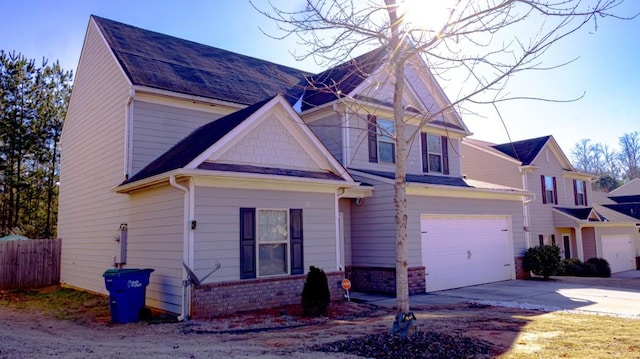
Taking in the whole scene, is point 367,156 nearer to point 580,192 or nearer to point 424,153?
point 424,153

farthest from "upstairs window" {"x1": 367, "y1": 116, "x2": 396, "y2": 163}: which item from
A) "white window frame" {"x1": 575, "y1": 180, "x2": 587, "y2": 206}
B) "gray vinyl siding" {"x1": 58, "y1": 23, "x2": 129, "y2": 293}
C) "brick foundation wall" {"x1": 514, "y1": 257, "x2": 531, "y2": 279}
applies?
Result: "white window frame" {"x1": 575, "y1": 180, "x2": 587, "y2": 206}

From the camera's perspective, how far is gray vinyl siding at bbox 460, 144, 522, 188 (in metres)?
23.8

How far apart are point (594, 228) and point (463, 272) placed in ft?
48.7

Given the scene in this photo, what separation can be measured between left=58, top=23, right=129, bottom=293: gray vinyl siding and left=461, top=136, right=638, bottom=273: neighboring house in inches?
728

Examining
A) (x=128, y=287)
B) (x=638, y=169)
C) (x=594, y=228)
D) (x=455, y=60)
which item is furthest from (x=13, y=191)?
(x=638, y=169)

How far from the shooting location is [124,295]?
9.45 meters

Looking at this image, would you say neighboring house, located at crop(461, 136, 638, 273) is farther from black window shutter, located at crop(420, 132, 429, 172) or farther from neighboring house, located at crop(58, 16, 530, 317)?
black window shutter, located at crop(420, 132, 429, 172)

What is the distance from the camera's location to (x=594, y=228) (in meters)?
25.2

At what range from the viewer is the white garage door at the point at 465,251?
13.8m

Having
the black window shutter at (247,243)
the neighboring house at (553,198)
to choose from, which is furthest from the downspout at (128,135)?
the neighboring house at (553,198)

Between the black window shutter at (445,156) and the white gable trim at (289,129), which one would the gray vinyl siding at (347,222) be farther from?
the black window shutter at (445,156)

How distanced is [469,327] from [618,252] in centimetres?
2412

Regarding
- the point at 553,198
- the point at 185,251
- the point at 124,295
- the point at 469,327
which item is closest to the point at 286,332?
the point at 185,251

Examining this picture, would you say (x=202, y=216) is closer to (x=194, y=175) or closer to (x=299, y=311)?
(x=194, y=175)
